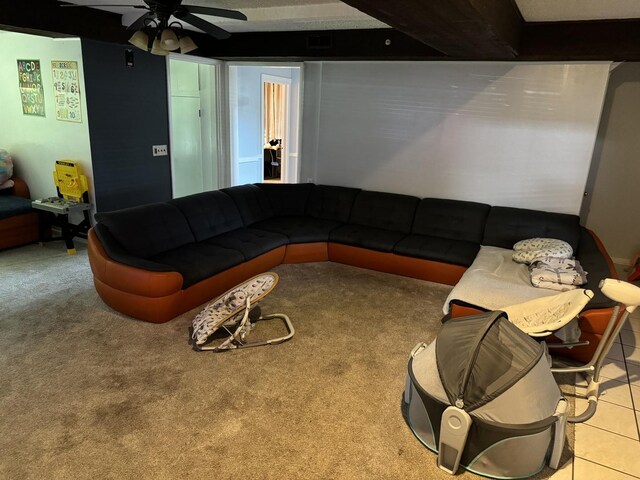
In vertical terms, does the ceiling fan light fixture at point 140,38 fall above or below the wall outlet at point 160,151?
above

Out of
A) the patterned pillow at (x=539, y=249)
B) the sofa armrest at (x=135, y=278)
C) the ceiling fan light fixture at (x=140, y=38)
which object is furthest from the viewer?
the patterned pillow at (x=539, y=249)

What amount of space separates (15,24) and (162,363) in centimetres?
307

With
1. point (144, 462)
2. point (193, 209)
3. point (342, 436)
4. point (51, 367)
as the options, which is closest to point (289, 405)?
point (342, 436)

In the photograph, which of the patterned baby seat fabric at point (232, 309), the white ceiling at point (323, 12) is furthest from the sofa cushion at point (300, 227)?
the white ceiling at point (323, 12)

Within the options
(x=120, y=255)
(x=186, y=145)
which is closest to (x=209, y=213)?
(x=120, y=255)

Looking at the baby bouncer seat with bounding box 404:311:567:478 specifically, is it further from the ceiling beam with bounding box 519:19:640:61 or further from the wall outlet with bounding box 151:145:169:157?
the wall outlet with bounding box 151:145:169:157

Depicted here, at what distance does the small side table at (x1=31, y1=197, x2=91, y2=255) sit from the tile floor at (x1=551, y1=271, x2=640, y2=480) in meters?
4.79

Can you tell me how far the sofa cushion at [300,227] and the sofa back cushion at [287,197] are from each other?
18 cm

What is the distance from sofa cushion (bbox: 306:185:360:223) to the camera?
5328 mm

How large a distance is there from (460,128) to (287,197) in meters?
2.18

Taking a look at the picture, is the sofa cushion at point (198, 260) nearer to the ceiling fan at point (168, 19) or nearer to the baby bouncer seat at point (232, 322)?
the baby bouncer seat at point (232, 322)

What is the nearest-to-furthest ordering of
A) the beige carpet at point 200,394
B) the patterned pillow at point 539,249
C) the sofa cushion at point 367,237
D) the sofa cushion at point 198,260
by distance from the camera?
1. the beige carpet at point 200,394
2. the sofa cushion at point 198,260
3. the patterned pillow at point 539,249
4. the sofa cushion at point 367,237

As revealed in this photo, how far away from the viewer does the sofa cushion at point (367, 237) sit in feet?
15.2

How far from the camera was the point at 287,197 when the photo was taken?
18.0 ft
